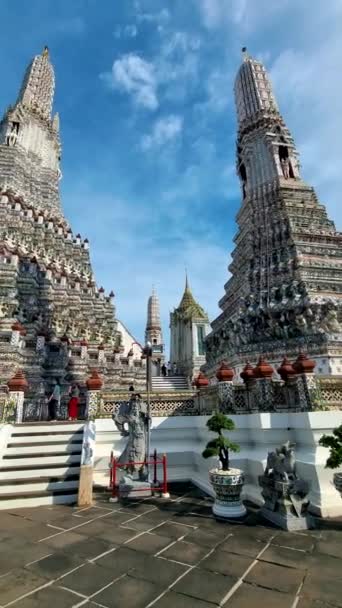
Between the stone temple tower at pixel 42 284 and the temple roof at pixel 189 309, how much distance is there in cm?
1423

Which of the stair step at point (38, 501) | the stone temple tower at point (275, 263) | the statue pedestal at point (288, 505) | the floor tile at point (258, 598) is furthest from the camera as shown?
the stone temple tower at point (275, 263)

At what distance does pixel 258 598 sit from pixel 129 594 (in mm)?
1333

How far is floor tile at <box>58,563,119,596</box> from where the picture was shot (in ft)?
11.1

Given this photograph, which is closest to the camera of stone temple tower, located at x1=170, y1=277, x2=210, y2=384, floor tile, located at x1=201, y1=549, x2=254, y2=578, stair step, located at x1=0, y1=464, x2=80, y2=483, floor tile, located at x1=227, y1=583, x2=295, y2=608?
floor tile, located at x1=227, y1=583, x2=295, y2=608

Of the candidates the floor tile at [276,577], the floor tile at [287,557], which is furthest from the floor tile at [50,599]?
the floor tile at [287,557]

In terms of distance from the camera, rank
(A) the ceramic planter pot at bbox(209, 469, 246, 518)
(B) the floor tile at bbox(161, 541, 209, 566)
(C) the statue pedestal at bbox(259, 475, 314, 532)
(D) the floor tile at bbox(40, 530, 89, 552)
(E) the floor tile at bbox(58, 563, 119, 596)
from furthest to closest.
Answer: (A) the ceramic planter pot at bbox(209, 469, 246, 518) < (C) the statue pedestal at bbox(259, 475, 314, 532) < (D) the floor tile at bbox(40, 530, 89, 552) < (B) the floor tile at bbox(161, 541, 209, 566) < (E) the floor tile at bbox(58, 563, 119, 596)

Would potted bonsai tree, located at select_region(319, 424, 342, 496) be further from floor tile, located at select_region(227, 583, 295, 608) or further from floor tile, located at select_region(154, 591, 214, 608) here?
floor tile, located at select_region(154, 591, 214, 608)

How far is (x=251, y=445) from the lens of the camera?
8.05 m

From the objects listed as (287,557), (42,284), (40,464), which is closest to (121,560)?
(287,557)

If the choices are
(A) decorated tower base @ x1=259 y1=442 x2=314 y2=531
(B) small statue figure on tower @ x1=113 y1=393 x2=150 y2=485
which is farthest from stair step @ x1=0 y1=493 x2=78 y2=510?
(A) decorated tower base @ x1=259 y1=442 x2=314 y2=531

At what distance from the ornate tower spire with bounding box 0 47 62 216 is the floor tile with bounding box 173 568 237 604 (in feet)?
104

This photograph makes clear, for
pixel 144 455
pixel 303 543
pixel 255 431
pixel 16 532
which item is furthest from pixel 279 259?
pixel 16 532

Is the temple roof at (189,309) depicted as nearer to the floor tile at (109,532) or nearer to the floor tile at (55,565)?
the floor tile at (109,532)

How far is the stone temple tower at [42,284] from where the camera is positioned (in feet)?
59.0
